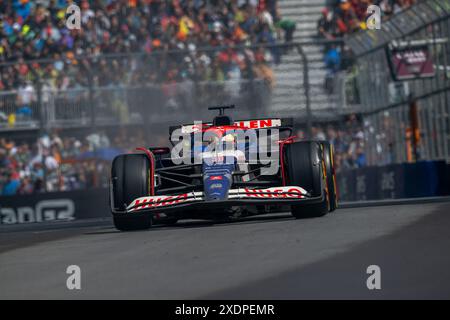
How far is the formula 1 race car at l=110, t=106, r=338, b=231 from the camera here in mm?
12219

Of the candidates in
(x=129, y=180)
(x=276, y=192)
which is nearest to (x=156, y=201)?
(x=129, y=180)

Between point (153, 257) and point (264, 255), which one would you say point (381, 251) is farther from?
point (153, 257)

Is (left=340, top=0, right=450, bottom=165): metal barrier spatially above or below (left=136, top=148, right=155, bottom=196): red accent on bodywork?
above

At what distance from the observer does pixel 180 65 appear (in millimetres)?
20047

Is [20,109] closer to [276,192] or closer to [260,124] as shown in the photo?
[260,124]

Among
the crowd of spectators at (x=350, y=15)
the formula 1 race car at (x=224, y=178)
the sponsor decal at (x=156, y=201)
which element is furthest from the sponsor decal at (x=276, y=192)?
the crowd of spectators at (x=350, y=15)

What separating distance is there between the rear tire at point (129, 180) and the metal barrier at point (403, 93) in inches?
306

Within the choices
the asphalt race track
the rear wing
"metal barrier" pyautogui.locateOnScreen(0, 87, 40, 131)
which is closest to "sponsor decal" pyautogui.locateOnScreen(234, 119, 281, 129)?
the rear wing

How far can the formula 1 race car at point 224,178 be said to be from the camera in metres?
12.2

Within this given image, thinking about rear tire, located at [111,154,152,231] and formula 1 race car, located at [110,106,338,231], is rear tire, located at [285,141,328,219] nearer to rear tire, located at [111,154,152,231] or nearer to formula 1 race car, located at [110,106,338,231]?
formula 1 race car, located at [110,106,338,231]

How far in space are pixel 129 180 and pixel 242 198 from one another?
134cm
